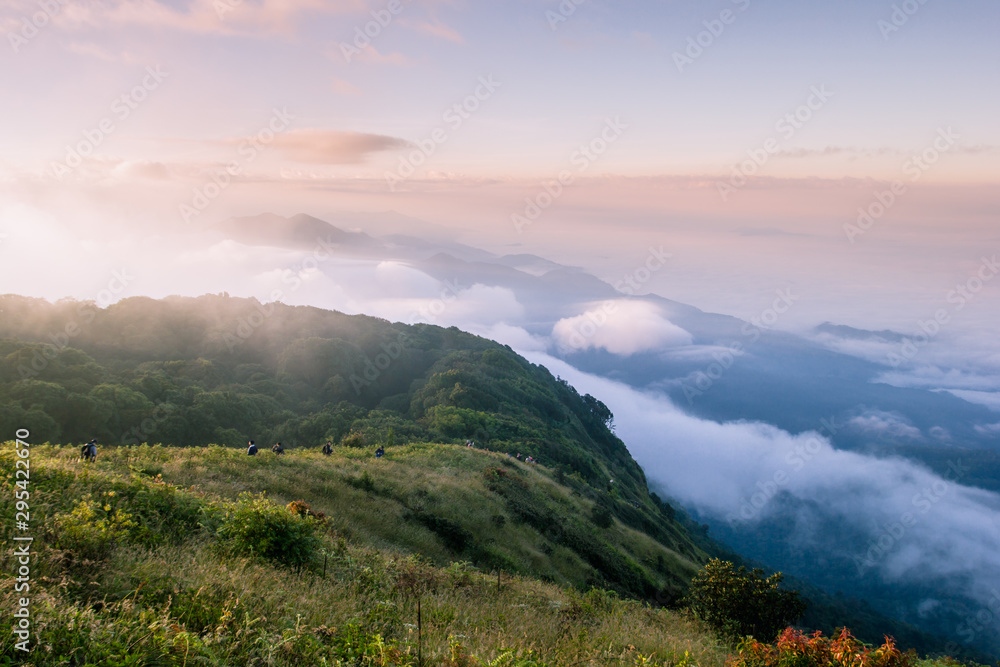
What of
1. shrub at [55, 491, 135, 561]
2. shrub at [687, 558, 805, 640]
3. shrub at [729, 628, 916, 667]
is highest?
shrub at [729, 628, 916, 667]

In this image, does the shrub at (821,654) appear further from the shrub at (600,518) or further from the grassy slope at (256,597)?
the shrub at (600,518)

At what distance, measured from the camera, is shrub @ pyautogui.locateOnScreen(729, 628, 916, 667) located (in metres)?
6.09

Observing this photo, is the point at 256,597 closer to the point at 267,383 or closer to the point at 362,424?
the point at 362,424

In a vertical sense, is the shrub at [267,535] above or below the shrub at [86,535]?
below

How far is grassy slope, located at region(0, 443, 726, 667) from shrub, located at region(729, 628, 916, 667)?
1107 mm

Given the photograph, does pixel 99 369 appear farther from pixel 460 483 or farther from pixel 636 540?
pixel 636 540

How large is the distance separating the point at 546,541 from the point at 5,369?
44618 millimetres

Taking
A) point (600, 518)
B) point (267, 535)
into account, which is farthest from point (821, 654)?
point (600, 518)

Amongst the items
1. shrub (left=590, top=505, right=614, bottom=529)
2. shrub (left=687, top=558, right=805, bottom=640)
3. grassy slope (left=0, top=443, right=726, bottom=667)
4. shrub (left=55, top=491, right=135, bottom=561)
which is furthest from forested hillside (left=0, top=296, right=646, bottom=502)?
shrub (left=55, top=491, right=135, bottom=561)

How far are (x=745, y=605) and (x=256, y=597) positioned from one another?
13201 mm

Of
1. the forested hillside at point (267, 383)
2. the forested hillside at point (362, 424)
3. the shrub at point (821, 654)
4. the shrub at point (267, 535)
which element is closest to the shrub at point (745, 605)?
the shrub at point (821, 654)

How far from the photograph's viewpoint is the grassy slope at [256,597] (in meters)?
5.02

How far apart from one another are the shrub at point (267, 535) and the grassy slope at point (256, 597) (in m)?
0.45

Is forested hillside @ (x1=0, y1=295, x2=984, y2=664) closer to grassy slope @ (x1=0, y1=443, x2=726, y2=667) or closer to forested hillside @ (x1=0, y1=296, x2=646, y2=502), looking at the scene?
forested hillside @ (x1=0, y1=296, x2=646, y2=502)
